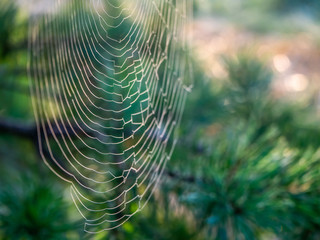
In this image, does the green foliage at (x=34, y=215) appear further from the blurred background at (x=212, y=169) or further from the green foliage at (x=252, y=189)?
the green foliage at (x=252, y=189)

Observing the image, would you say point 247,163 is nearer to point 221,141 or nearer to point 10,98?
point 221,141

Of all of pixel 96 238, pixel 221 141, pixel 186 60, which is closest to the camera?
pixel 96 238

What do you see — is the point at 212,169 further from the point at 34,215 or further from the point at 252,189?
the point at 34,215

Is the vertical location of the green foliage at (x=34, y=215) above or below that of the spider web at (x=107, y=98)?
below

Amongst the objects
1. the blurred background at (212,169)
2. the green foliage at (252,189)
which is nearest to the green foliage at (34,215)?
→ the blurred background at (212,169)

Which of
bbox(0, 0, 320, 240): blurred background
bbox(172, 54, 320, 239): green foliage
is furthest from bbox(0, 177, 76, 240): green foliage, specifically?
bbox(172, 54, 320, 239): green foliage

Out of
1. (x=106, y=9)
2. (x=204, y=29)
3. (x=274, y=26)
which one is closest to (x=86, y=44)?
(x=106, y=9)

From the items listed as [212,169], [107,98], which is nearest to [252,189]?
[212,169]
